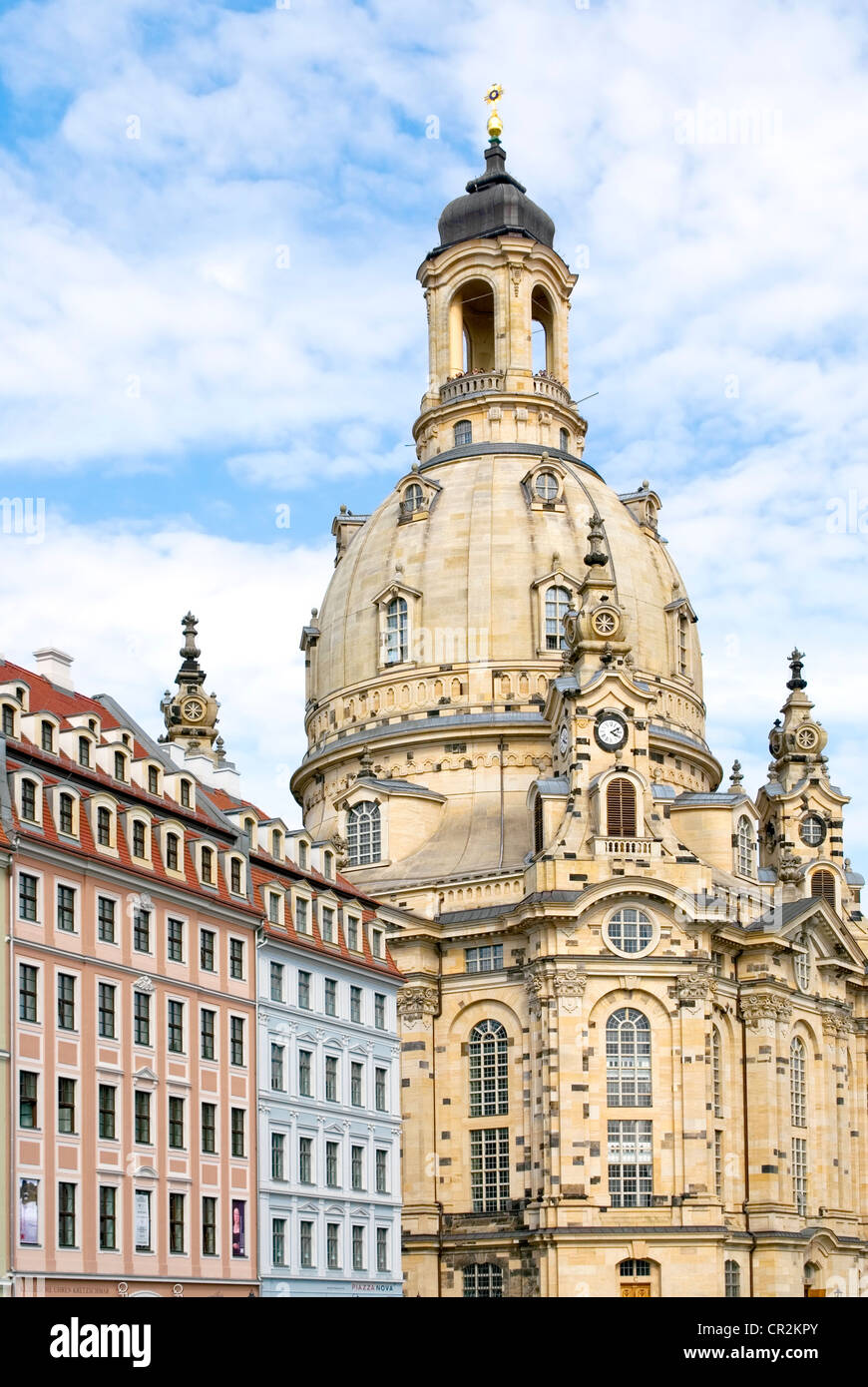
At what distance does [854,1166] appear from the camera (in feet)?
368

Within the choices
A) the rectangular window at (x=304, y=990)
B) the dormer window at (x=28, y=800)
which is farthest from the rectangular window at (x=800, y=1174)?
the dormer window at (x=28, y=800)

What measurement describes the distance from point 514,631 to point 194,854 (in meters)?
43.3

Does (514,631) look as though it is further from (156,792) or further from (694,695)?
(156,792)

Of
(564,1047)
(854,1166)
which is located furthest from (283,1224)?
(854,1166)

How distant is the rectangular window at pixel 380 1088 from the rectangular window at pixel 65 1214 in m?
21.7

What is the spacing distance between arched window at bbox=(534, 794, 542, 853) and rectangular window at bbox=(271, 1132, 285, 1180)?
30.0 m

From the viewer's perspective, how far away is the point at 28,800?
60562mm

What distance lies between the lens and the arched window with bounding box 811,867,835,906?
393ft

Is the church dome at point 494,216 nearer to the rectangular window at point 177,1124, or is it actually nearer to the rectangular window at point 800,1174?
the rectangular window at point 800,1174

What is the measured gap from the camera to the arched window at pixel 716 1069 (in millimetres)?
99125

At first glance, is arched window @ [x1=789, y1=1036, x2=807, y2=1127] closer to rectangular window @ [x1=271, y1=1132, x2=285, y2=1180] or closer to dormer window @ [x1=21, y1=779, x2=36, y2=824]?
rectangular window @ [x1=271, y1=1132, x2=285, y2=1180]

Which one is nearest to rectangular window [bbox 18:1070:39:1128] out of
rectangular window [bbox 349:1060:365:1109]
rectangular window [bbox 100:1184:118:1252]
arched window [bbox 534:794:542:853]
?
rectangular window [bbox 100:1184:118:1252]

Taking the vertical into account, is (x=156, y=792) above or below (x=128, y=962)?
above
